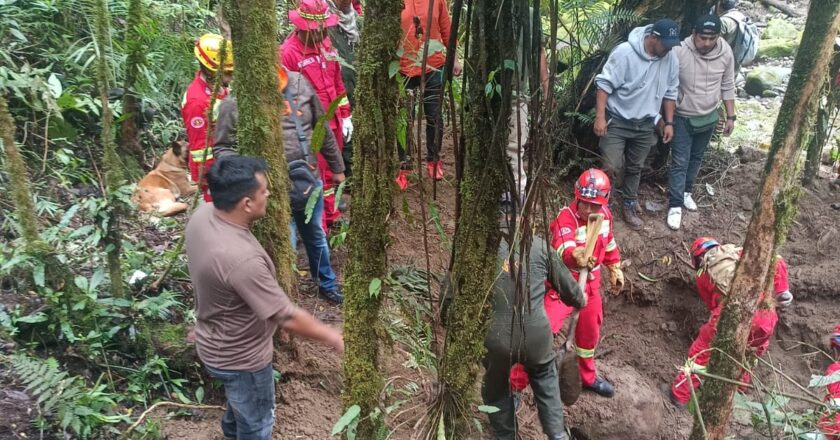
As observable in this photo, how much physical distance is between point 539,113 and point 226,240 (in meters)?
1.51

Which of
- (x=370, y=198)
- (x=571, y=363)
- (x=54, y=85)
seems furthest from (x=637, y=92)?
(x=54, y=85)

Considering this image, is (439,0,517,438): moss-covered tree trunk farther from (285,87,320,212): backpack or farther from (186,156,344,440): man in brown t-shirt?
(285,87,320,212): backpack

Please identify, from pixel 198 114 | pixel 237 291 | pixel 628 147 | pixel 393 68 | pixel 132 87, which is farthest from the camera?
pixel 628 147

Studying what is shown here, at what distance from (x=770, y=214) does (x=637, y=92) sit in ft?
10.2

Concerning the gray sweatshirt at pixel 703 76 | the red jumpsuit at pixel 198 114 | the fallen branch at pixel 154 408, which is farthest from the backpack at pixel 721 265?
the red jumpsuit at pixel 198 114

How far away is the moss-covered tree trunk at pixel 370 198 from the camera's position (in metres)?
1.85

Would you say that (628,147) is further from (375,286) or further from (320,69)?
(375,286)

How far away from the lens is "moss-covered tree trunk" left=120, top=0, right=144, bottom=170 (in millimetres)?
3664

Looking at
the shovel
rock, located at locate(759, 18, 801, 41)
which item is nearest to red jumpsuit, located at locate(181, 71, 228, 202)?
the shovel

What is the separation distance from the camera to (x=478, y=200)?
1.97 meters

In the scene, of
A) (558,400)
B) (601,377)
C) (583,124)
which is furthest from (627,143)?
(558,400)

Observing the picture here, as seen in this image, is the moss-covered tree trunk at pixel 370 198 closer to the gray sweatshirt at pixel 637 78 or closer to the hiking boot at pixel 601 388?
the hiking boot at pixel 601 388

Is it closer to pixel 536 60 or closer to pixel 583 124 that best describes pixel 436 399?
pixel 536 60

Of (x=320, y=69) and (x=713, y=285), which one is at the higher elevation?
(x=320, y=69)
